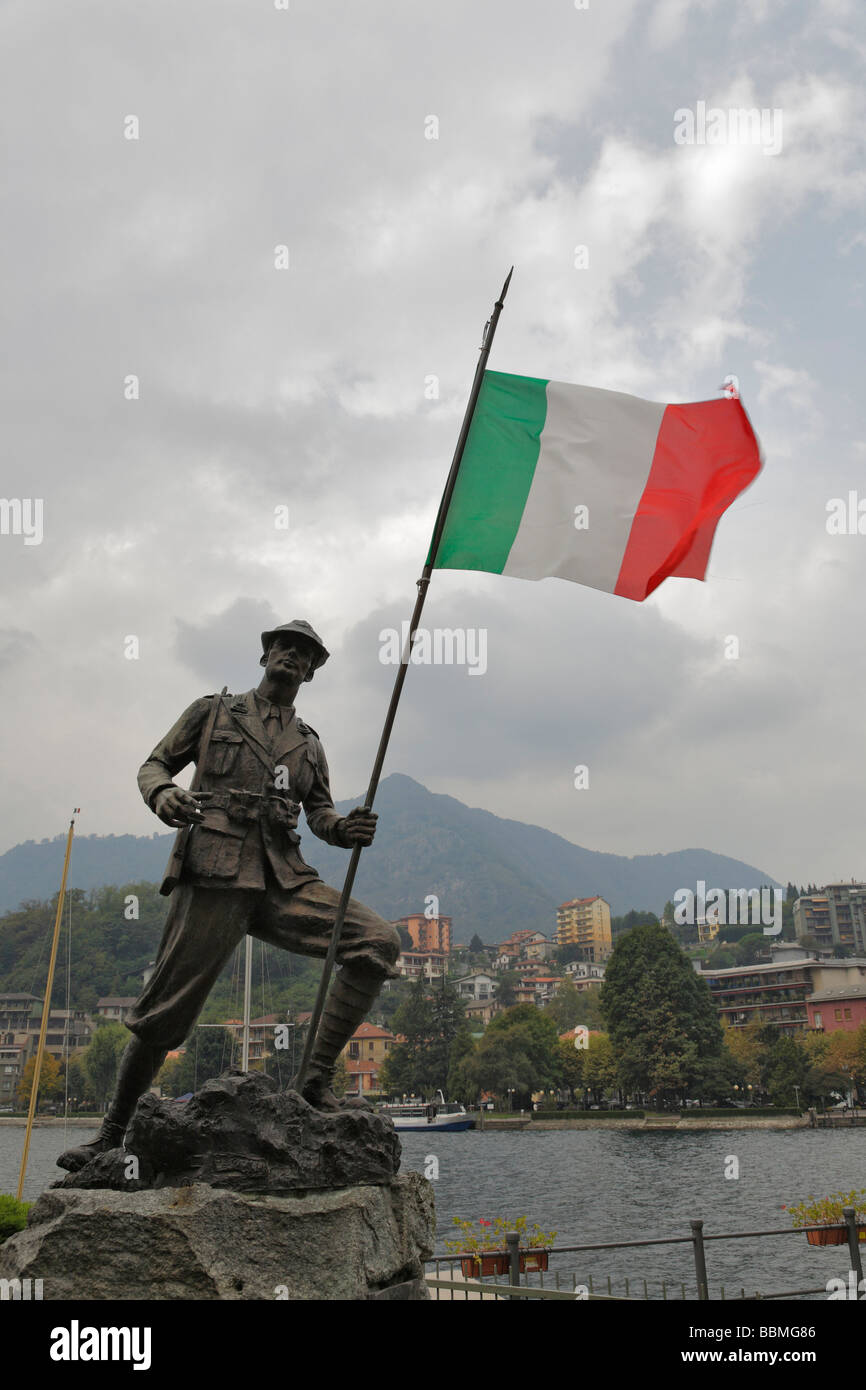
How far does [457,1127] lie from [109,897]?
156ft

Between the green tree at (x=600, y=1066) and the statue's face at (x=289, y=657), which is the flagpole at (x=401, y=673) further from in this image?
the green tree at (x=600, y=1066)

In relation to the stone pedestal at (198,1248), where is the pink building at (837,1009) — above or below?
above

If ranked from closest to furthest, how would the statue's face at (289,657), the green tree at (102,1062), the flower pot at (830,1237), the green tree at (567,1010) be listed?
the statue's face at (289,657), the flower pot at (830,1237), the green tree at (102,1062), the green tree at (567,1010)

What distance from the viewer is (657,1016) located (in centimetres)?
5894

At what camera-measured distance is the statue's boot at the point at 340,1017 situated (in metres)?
5.53

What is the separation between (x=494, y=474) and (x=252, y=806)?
2587 millimetres

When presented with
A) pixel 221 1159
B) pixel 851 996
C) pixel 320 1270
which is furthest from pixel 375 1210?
pixel 851 996

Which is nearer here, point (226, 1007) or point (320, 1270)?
point (320, 1270)

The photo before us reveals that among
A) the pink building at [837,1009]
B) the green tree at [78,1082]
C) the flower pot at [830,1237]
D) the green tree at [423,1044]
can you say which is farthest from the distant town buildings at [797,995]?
the flower pot at [830,1237]

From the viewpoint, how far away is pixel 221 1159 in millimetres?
4797

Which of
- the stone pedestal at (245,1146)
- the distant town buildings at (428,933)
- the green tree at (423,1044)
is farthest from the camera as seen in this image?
the distant town buildings at (428,933)

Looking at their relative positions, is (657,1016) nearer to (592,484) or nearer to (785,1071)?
(785,1071)

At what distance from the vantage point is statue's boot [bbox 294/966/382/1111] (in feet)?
18.1
